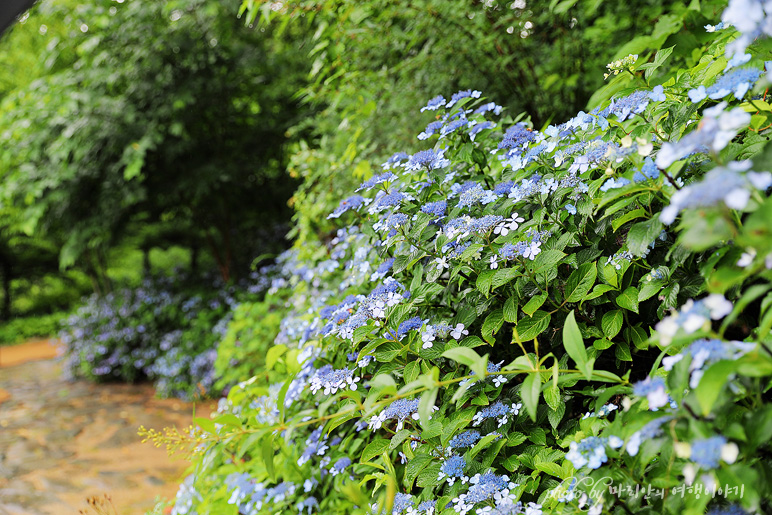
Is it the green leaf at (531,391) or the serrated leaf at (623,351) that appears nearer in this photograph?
the green leaf at (531,391)

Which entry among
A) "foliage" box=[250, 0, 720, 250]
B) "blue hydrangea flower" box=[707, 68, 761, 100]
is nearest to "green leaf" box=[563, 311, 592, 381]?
"blue hydrangea flower" box=[707, 68, 761, 100]

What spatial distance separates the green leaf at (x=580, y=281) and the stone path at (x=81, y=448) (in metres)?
2.42

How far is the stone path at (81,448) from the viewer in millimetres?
3037

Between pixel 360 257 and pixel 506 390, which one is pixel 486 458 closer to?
pixel 506 390

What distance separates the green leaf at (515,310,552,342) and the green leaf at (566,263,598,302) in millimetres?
67

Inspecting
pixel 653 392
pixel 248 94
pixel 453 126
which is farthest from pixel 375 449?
pixel 248 94

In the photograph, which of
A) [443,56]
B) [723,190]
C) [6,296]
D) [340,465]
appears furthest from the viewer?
[6,296]

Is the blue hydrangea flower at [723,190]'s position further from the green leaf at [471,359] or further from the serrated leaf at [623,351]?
the serrated leaf at [623,351]

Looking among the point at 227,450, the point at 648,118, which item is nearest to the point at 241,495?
the point at 227,450

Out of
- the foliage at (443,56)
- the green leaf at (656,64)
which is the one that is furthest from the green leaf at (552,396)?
the foliage at (443,56)

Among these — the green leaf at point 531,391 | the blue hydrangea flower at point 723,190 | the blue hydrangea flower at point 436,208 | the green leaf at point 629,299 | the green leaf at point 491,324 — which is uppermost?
the blue hydrangea flower at point 723,190

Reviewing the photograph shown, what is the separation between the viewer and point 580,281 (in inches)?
45.9

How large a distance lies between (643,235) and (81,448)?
14.3ft

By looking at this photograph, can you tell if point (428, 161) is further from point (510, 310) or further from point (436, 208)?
point (510, 310)
